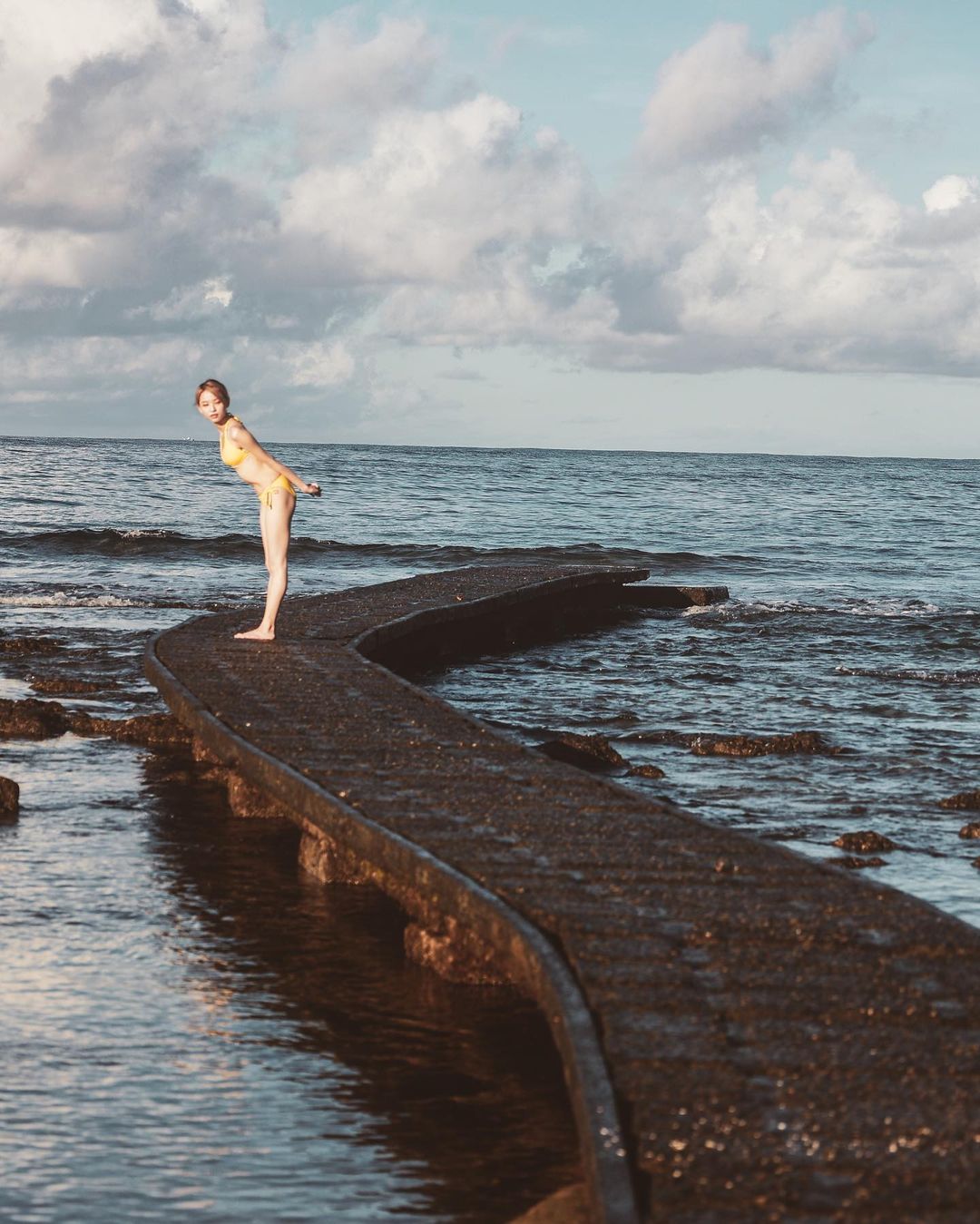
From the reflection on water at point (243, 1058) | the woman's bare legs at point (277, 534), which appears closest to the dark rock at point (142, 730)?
the woman's bare legs at point (277, 534)

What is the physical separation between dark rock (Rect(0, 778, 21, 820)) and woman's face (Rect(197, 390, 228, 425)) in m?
3.73

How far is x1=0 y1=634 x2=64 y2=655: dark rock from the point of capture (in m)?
15.5

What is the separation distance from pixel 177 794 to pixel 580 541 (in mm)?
30710

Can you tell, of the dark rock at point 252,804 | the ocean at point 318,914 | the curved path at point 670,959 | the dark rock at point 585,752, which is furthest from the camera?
the dark rock at point 585,752

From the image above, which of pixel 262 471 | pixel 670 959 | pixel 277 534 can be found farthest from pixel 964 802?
pixel 262 471

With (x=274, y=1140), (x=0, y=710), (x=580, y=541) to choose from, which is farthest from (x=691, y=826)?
(x=580, y=541)

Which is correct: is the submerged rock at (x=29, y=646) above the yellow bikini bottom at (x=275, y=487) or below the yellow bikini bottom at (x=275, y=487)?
below

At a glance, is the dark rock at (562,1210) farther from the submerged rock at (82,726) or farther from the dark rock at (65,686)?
the dark rock at (65,686)

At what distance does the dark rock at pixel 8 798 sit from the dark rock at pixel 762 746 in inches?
200

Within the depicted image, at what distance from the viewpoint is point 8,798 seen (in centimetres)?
863

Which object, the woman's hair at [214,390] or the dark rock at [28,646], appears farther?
the dark rock at [28,646]

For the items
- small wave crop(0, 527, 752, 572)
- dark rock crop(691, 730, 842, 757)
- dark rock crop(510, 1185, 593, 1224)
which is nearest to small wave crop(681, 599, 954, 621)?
small wave crop(0, 527, 752, 572)

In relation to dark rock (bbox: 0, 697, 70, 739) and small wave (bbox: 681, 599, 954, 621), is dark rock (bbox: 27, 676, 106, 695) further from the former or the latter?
small wave (bbox: 681, 599, 954, 621)

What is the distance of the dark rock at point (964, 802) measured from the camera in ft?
31.4
